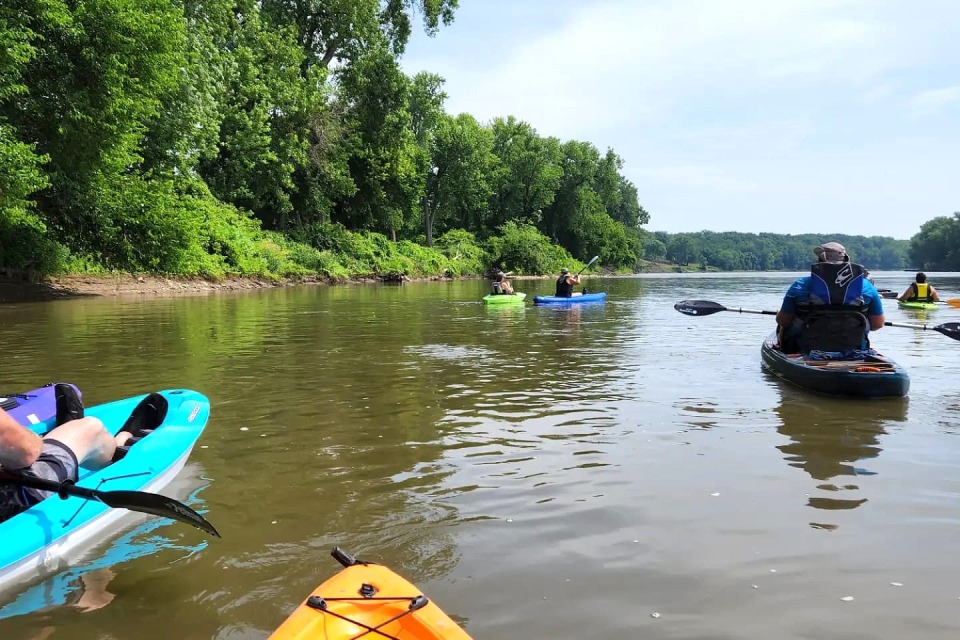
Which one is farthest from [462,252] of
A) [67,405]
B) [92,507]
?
[92,507]

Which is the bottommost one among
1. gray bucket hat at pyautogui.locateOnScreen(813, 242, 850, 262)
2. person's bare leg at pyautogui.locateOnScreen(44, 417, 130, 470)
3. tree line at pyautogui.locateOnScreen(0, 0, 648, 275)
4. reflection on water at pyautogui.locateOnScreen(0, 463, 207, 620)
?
reflection on water at pyautogui.locateOnScreen(0, 463, 207, 620)

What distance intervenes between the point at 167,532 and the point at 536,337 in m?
9.24

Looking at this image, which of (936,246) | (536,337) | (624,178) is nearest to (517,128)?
(624,178)

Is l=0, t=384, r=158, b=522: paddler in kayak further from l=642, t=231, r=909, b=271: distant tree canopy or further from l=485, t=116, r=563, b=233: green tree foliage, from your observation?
l=642, t=231, r=909, b=271: distant tree canopy

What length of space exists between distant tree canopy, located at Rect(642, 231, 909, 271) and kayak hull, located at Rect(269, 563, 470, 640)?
136 metres

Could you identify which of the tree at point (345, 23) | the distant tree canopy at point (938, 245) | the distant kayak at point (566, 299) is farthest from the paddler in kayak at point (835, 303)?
the distant tree canopy at point (938, 245)

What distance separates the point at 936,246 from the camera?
96.3 m

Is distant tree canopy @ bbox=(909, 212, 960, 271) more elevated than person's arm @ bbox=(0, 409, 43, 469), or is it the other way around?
distant tree canopy @ bbox=(909, 212, 960, 271)

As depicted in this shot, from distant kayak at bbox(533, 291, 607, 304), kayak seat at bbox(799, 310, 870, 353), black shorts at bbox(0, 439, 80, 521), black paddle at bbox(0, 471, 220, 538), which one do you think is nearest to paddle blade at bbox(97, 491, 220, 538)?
black paddle at bbox(0, 471, 220, 538)

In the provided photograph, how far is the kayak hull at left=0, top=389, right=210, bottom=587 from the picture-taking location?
9.85 ft

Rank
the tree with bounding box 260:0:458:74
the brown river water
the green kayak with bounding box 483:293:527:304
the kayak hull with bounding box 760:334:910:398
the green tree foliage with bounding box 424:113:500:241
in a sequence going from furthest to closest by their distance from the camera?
the green tree foliage with bounding box 424:113:500:241, the tree with bounding box 260:0:458:74, the green kayak with bounding box 483:293:527:304, the kayak hull with bounding box 760:334:910:398, the brown river water

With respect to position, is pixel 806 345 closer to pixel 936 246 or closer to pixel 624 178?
pixel 624 178

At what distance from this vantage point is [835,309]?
7.44m

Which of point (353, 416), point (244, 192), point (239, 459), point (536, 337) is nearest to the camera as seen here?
point (239, 459)
